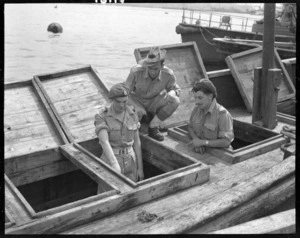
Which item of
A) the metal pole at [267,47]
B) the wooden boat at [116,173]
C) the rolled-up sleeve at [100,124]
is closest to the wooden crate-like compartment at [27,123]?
the wooden boat at [116,173]

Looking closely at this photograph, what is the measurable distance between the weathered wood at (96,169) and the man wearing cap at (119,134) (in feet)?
0.58

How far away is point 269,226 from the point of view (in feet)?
8.90

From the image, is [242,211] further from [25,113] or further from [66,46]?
[66,46]

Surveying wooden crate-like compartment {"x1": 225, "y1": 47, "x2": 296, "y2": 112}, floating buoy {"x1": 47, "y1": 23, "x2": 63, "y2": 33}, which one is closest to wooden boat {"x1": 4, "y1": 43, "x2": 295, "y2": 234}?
wooden crate-like compartment {"x1": 225, "y1": 47, "x2": 296, "y2": 112}

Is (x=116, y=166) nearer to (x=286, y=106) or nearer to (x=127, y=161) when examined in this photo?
(x=127, y=161)

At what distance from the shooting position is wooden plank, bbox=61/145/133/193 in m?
3.89

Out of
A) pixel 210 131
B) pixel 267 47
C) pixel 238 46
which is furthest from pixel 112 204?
pixel 238 46

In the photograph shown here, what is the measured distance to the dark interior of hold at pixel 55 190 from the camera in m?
5.31

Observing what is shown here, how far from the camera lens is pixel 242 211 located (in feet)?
9.96

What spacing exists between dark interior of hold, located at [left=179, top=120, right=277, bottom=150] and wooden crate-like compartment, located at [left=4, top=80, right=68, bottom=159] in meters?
1.97

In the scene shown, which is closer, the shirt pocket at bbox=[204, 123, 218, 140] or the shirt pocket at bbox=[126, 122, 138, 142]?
the shirt pocket at bbox=[126, 122, 138, 142]

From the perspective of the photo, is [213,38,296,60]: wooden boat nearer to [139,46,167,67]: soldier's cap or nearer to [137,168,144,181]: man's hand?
[139,46,167,67]: soldier's cap

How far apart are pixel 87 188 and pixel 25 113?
1.46 metres

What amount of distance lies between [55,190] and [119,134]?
153 centimetres
